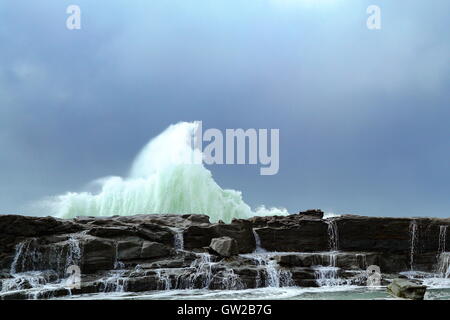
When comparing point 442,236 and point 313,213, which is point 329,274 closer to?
point 313,213

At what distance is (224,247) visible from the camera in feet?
76.8

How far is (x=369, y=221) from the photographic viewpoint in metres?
28.6

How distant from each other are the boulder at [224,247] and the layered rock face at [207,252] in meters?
0.05

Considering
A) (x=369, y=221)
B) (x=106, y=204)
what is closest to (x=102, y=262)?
(x=369, y=221)

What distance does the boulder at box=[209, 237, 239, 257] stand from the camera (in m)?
23.2

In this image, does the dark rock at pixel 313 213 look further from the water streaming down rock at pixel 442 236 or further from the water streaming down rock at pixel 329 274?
the water streaming down rock at pixel 442 236

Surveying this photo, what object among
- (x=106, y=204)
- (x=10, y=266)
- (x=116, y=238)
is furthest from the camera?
(x=106, y=204)

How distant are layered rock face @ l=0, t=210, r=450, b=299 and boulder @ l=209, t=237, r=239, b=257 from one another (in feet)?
0.17

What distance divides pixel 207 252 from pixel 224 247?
4.81 feet

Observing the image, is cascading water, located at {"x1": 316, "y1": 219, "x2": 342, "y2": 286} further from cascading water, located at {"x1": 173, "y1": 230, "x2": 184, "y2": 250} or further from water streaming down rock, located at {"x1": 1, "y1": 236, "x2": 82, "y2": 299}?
water streaming down rock, located at {"x1": 1, "y1": 236, "x2": 82, "y2": 299}

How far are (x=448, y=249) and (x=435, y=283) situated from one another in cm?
595

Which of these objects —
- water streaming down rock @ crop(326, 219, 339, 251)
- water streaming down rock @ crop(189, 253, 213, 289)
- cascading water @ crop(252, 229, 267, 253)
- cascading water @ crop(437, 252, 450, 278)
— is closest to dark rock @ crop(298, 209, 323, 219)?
water streaming down rock @ crop(326, 219, 339, 251)

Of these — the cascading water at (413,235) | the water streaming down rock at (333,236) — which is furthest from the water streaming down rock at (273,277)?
the cascading water at (413,235)
